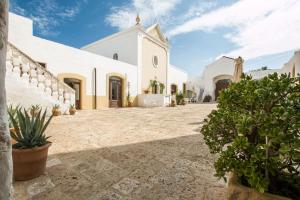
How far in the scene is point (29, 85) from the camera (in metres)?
7.12

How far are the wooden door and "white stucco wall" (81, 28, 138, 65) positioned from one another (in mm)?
2654

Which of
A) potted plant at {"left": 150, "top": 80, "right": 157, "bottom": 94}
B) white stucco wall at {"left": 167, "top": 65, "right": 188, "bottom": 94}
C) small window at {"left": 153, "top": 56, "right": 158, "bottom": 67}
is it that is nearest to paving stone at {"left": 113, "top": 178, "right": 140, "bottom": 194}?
potted plant at {"left": 150, "top": 80, "right": 157, "bottom": 94}

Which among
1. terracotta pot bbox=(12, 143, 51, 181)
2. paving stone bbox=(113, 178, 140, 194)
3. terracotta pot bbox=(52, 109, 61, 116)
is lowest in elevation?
Answer: paving stone bbox=(113, 178, 140, 194)

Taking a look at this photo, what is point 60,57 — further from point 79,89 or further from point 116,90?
point 116,90

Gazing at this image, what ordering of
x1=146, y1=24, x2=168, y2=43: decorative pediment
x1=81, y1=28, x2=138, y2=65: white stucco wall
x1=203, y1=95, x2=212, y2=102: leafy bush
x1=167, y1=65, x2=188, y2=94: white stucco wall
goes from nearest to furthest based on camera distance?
x1=81, y1=28, x2=138, y2=65: white stucco wall
x1=146, y1=24, x2=168, y2=43: decorative pediment
x1=167, y1=65, x2=188, y2=94: white stucco wall
x1=203, y1=95, x2=212, y2=102: leafy bush

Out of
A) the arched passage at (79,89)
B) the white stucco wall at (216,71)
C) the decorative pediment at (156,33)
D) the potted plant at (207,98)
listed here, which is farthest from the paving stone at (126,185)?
the white stucco wall at (216,71)

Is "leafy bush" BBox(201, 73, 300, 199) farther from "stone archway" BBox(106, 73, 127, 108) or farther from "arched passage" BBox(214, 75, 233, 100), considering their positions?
"arched passage" BBox(214, 75, 233, 100)

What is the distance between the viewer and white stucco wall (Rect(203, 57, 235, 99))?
66.5 ft

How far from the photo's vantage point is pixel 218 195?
193 cm

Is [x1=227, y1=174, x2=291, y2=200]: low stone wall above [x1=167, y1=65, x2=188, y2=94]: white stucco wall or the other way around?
the other way around

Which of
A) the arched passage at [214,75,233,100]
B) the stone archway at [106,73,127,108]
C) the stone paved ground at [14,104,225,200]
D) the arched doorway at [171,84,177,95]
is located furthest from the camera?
the arched doorway at [171,84,177,95]

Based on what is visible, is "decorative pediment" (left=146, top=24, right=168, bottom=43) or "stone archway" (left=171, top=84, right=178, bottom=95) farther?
"stone archway" (left=171, top=84, right=178, bottom=95)

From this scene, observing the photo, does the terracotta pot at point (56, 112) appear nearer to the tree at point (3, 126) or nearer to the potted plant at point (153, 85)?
the tree at point (3, 126)

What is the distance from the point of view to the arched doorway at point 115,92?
42.6 ft
